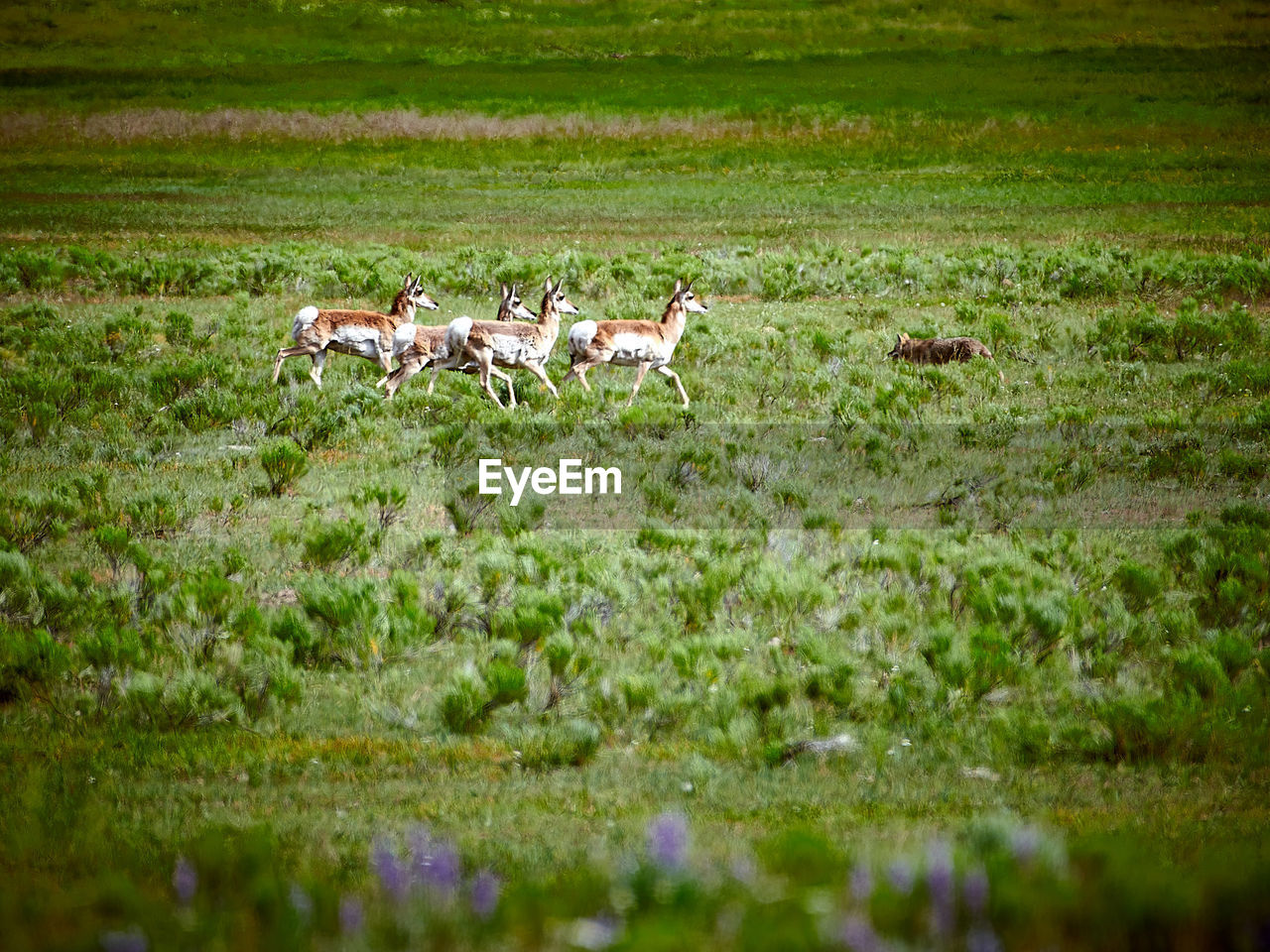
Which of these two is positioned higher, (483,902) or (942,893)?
(942,893)

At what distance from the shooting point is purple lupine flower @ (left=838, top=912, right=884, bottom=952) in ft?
8.14

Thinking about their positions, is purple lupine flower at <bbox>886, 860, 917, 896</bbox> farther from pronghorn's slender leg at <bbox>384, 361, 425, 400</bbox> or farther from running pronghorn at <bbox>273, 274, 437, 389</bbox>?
running pronghorn at <bbox>273, 274, 437, 389</bbox>

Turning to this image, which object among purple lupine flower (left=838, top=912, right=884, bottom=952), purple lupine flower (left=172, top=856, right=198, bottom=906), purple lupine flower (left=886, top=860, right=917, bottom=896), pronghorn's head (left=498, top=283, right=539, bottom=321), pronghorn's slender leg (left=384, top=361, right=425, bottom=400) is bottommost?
pronghorn's slender leg (left=384, top=361, right=425, bottom=400)

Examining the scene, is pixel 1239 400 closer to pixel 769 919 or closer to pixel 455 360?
pixel 455 360

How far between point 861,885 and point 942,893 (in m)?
0.19

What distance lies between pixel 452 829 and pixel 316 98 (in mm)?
82899

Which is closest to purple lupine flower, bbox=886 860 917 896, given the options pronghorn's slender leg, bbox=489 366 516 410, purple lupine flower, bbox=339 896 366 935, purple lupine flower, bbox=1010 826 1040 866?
purple lupine flower, bbox=1010 826 1040 866

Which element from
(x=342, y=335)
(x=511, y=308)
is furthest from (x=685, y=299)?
(x=342, y=335)

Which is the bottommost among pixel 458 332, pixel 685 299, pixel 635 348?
pixel 635 348

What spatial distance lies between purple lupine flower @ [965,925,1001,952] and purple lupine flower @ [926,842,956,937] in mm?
50

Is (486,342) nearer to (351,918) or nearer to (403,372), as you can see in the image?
(403,372)

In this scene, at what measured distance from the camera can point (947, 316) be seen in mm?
23719

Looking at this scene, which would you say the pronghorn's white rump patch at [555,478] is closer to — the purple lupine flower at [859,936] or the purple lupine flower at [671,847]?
the purple lupine flower at [671,847]

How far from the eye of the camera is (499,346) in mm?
15984
